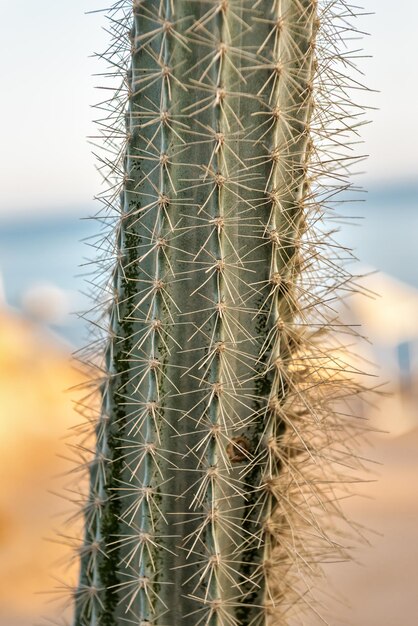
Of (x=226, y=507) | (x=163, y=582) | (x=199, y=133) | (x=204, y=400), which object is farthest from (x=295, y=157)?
(x=163, y=582)

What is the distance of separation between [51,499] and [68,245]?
1015 millimetres

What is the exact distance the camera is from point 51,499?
2814 mm

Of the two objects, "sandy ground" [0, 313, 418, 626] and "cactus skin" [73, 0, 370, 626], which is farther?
"sandy ground" [0, 313, 418, 626]

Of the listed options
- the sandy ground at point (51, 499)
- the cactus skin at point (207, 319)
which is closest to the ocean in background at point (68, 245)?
the sandy ground at point (51, 499)

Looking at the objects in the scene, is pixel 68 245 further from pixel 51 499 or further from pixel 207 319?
pixel 207 319

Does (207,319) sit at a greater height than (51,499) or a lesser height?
greater

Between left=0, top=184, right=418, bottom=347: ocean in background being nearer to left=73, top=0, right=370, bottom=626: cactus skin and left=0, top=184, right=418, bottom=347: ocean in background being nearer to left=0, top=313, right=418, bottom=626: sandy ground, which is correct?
left=0, top=313, right=418, bottom=626: sandy ground

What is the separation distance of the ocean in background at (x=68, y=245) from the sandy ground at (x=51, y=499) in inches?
6.8

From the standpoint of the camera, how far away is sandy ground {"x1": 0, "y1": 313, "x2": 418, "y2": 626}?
2.29m

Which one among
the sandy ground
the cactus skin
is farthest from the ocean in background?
the cactus skin

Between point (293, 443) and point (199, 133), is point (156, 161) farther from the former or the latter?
point (293, 443)

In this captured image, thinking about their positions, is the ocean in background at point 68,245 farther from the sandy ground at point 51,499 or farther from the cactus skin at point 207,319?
the cactus skin at point 207,319

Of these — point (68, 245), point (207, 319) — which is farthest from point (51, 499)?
point (207, 319)

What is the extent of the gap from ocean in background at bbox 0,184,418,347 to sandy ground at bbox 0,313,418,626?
0.57 ft
